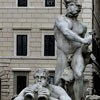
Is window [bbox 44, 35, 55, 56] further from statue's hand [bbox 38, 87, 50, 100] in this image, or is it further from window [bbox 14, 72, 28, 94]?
statue's hand [bbox 38, 87, 50, 100]

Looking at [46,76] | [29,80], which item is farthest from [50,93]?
[29,80]

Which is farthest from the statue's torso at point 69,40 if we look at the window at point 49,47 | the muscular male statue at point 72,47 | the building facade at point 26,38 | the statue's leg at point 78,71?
the window at point 49,47

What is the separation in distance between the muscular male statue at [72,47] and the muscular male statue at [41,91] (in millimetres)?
4360

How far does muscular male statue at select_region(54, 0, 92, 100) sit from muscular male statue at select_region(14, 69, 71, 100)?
172 inches

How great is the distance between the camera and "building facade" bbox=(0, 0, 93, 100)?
141ft

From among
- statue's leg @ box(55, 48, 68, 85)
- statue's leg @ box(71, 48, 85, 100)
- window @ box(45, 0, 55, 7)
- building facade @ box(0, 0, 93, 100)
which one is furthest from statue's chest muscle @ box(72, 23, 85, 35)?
window @ box(45, 0, 55, 7)

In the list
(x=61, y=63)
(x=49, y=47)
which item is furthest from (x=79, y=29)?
(x=49, y=47)

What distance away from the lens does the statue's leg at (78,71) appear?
36.4ft

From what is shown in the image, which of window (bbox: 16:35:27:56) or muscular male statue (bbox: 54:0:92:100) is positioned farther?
window (bbox: 16:35:27:56)

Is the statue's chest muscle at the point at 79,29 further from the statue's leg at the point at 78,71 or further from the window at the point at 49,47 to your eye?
the window at the point at 49,47

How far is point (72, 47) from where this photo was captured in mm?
11195

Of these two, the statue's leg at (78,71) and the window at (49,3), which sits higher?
the window at (49,3)

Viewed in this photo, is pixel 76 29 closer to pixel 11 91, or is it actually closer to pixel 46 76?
pixel 46 76

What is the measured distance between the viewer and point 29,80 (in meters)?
42.3
